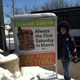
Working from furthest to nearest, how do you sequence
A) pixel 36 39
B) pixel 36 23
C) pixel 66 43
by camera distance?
pixel 36 39, pixel 36 23, pixel 66 43

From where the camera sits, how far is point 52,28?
14.4ft

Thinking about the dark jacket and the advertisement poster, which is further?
the advertisement poster

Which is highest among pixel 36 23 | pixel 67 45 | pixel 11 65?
pixel 36 23

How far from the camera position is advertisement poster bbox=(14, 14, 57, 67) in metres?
4.36

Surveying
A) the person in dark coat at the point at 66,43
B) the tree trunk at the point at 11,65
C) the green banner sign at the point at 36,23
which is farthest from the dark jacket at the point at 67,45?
the tree trunk at the point at 11,65

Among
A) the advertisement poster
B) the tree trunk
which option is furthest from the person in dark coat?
the tree trunk

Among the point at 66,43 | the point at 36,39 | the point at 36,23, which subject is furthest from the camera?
the point at 36,39

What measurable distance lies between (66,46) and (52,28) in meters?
0.62

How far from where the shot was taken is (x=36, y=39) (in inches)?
177

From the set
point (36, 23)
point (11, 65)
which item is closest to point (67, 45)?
point (36, 23)

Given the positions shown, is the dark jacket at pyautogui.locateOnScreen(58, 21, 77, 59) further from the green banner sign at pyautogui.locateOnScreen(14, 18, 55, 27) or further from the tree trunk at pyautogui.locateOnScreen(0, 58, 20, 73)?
the tree trunk at pyautogui.locateOnScreen(0, 58, 20, 73)

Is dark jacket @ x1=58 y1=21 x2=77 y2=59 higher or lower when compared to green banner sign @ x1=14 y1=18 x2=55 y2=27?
lower

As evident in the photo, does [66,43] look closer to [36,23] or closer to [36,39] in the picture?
A: [36,39]

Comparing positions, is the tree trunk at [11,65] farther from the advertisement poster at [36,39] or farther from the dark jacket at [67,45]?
the dark jacket at [67,45]
